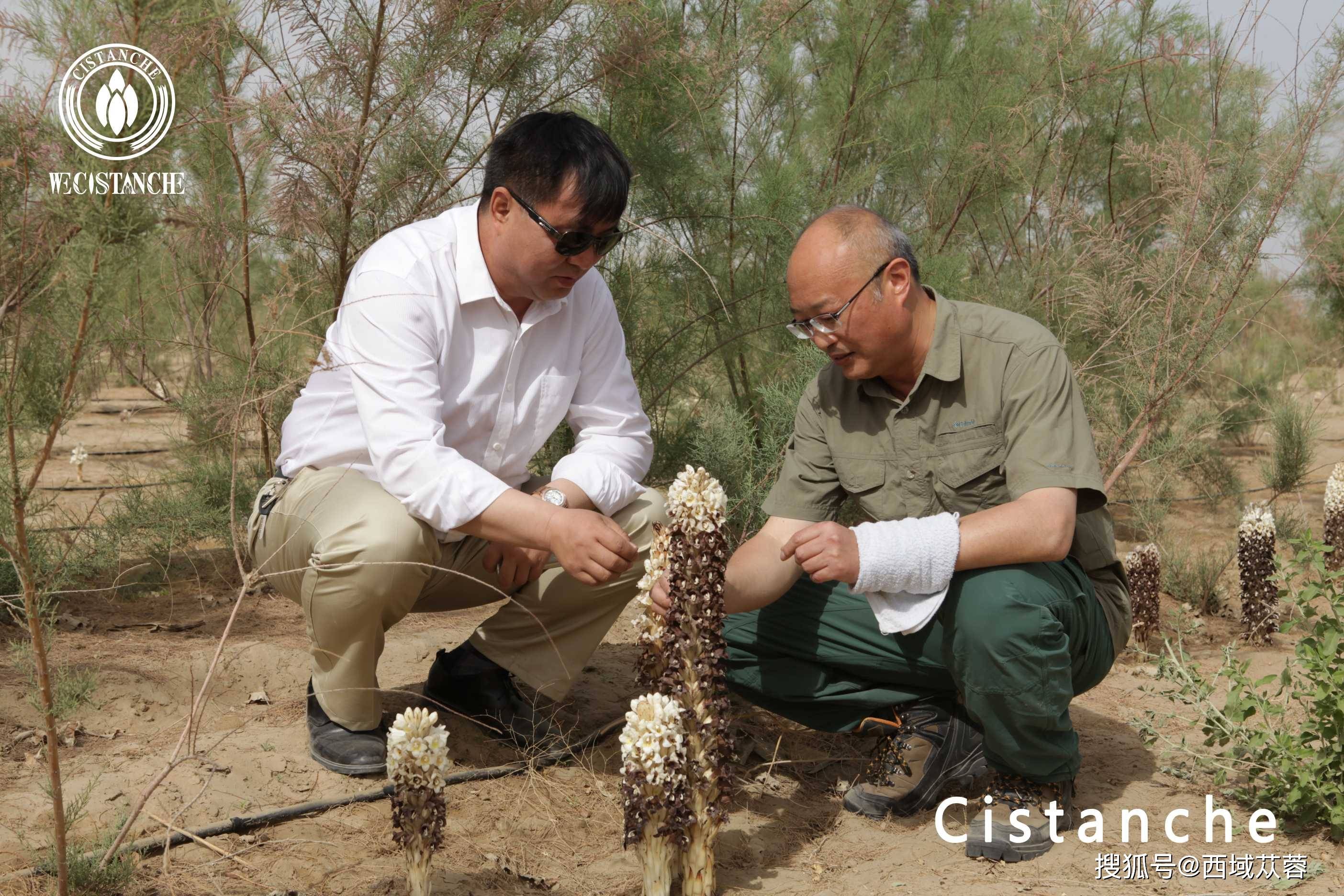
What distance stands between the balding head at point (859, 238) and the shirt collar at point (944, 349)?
140 millimetres

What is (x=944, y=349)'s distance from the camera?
→ 327 cm

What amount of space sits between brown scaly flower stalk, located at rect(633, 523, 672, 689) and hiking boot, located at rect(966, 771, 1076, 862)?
1.00 metres

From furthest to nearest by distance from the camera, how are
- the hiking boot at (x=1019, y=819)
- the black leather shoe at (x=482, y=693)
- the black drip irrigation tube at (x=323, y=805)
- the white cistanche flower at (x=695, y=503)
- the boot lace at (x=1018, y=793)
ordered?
the black leather shoe at (x=482, y=693) → the boot lace at (x=1018, y=793) → the hiking boot at (x=1019, y=819) → the black drip irrigation tube at (x=323, y=805) → the white cistanche flower at (x=695, y=503)

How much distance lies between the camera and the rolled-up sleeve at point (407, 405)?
121 inches

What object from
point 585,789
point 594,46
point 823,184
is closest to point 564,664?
point 585,789

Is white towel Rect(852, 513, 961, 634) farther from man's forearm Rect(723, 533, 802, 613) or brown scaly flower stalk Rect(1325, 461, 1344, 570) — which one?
brown scaly flower stalk Rect(1325, 461, 1344, 570)

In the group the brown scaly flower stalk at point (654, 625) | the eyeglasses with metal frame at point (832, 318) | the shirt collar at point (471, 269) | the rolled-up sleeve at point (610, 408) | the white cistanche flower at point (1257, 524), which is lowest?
the white cistanche flower at point (1257, 524)

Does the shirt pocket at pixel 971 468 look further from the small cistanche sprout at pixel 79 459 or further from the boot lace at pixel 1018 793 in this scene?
the small cistanche sprout at pixel 79 459

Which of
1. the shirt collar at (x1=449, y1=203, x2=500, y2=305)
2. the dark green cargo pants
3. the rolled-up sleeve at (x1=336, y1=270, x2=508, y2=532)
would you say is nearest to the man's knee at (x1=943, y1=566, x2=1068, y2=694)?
the dark green cargo pants

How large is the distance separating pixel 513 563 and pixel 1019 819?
1.57 m

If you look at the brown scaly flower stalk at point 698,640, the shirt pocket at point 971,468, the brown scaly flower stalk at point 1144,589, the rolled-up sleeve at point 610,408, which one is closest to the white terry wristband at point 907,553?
the shirt pocket at point 971,468

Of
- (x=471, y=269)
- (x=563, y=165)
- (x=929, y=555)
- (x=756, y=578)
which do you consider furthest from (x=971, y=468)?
(x=471, y=269)

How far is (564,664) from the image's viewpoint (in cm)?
364

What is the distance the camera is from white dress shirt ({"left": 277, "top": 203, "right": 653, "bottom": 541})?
3.14 m
